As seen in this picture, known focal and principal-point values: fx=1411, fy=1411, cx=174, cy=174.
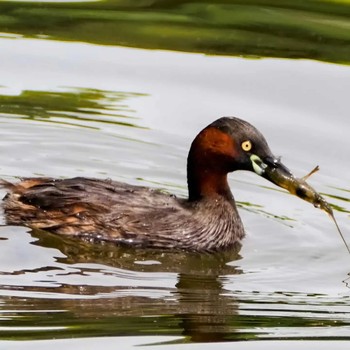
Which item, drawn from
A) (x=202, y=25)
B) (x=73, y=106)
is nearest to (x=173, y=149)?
(x=73, y=106)

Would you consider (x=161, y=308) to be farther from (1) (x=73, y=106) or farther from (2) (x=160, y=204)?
(1) (x=73, y=106)

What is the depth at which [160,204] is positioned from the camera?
1012 centimetres

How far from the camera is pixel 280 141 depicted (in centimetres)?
1178

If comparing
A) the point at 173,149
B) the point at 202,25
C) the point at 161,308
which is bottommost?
the point at 161,308

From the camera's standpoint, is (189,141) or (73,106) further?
(73,106)

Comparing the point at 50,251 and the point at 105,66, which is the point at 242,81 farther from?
the point at 50,251

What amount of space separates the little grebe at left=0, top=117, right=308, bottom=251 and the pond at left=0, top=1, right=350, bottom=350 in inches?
5.6

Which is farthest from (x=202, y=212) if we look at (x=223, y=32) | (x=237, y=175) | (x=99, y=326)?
(x=223, y=32)

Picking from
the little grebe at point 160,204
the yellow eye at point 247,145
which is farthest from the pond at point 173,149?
the yellow eye at point 247,145

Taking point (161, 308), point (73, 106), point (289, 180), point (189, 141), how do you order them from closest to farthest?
point (161, 308) → point (289, 180) → point (189, 141) → point (73, 106)

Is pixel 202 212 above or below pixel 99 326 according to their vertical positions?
above

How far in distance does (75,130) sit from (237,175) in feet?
4.71

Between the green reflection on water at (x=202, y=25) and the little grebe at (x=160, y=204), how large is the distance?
3424 mm

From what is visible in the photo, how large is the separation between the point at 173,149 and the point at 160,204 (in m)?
1.59
